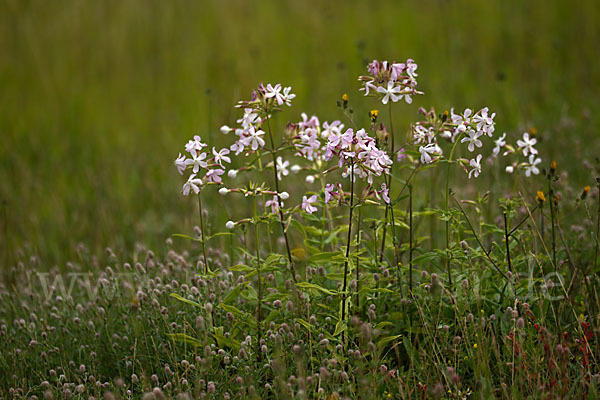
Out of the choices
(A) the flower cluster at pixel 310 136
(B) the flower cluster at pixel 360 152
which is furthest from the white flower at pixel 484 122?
(A) the flower cluster at pixel 310 136

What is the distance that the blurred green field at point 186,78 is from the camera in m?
5.23

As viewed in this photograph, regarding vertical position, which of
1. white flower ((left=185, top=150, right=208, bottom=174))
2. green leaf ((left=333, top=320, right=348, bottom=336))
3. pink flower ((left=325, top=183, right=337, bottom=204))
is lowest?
green leaf ((left=333, top=320, right=348, bottom=336))

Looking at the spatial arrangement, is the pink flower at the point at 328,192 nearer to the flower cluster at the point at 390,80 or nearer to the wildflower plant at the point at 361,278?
the wildflower plant at the point at 361,278

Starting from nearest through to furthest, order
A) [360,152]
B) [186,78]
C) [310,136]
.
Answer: [360,152], [310,136], [186,78]

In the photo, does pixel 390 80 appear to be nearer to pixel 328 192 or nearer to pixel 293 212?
pixel 328 192

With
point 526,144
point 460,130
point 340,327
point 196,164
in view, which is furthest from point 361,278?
point 526,144

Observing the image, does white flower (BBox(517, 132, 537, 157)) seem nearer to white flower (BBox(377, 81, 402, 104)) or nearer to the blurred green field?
white flower (BBox(377, 81, 402, 104))

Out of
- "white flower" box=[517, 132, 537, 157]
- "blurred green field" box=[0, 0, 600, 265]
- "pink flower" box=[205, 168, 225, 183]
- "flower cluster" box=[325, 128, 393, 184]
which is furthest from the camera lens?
"blurred green field" box=[0, 0, 600, 265]

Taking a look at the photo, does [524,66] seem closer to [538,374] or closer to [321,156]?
[321,156]

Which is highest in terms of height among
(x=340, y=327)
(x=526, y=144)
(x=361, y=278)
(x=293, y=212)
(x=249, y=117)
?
(x=249, y=117)

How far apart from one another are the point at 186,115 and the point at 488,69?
3277 millimetres

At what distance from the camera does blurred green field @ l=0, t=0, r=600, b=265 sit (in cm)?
523

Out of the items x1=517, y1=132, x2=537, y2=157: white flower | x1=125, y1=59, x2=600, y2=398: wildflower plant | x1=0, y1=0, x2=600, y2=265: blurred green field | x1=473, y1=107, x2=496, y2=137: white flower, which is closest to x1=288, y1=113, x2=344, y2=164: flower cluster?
x1=125, y1=59, x2=600, y2=398: wildflower plant

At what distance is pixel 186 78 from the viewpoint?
7.41 m
